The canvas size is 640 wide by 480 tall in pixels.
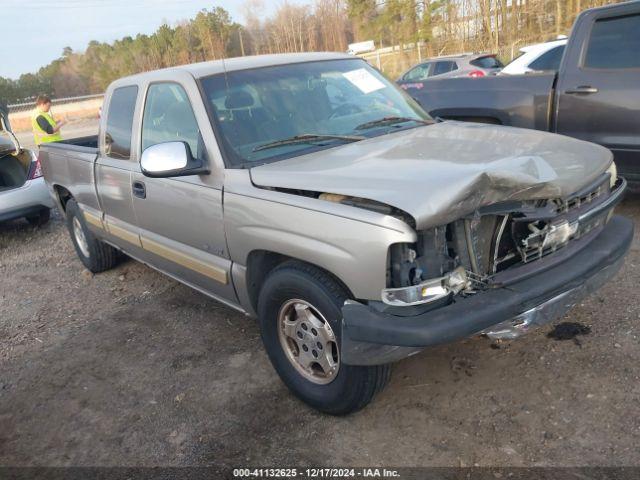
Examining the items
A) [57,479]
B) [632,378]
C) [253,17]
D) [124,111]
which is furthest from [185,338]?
[253,17]

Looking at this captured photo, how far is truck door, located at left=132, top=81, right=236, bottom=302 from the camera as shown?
3343 mm

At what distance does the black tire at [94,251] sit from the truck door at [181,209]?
4.90 feet

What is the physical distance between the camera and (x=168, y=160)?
313cm

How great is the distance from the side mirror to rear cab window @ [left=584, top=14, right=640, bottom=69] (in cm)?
406

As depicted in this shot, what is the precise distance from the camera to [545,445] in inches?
103

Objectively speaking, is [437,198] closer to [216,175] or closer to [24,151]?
[216,175]

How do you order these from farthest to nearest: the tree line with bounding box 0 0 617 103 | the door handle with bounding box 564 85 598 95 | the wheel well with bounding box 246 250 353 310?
the tree line with bounding box 0 0 617 103, the door handle with bounding box 564 85 598 95, the wheel well with bounding box 246 250 353 310

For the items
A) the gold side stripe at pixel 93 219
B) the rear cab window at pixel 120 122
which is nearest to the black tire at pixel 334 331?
the rear cab window at pixel 120 122

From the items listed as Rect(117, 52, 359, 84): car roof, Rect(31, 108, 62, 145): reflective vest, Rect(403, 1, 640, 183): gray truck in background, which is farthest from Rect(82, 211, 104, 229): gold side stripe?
Rect(31, 108, 62, 145): reflective vest

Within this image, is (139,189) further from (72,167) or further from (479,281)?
(479,281)

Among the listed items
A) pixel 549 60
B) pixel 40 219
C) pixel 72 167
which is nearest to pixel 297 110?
pixel 72 167

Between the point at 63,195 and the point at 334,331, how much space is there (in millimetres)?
4337

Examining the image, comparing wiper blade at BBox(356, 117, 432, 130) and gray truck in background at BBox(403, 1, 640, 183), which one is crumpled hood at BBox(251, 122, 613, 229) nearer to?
wiper blade at BBox(356, 117, 432, 130)

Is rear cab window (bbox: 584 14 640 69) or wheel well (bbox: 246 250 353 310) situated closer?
wheel well (bbox: 246 250 353 310)
